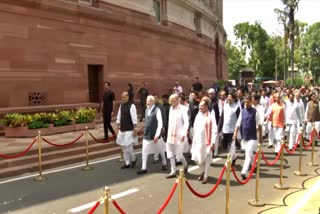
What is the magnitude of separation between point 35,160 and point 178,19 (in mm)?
19968

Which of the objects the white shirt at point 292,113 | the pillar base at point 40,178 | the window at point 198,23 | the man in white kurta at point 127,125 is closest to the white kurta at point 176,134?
the man in white kurta at point 127,125

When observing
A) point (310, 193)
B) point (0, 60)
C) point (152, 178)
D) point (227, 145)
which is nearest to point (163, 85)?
point (0, 60)

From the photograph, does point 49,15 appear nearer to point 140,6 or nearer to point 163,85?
point 140,6

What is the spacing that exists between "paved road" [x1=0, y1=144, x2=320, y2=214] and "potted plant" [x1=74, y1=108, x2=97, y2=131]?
517cm

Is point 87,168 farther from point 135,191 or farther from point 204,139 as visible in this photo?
point 204,139

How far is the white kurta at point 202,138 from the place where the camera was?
9043 mm

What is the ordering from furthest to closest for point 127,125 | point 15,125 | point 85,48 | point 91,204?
1. point 85,48
2. point 15,125
3. point 127,125
4. point 91,204

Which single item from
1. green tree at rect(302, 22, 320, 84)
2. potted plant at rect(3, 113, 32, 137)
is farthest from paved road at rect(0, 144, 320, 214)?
green tree at rect(302, 22, 320, 84)

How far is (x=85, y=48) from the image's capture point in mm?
18641

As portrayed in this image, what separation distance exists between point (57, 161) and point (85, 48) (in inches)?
338

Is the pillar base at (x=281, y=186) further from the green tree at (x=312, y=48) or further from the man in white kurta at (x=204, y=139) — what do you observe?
the green tree at (x=312, y=48)

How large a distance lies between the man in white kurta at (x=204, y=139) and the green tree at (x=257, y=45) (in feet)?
225

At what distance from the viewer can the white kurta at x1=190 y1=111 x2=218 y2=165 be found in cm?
904

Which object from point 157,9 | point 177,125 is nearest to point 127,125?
point 177,125
